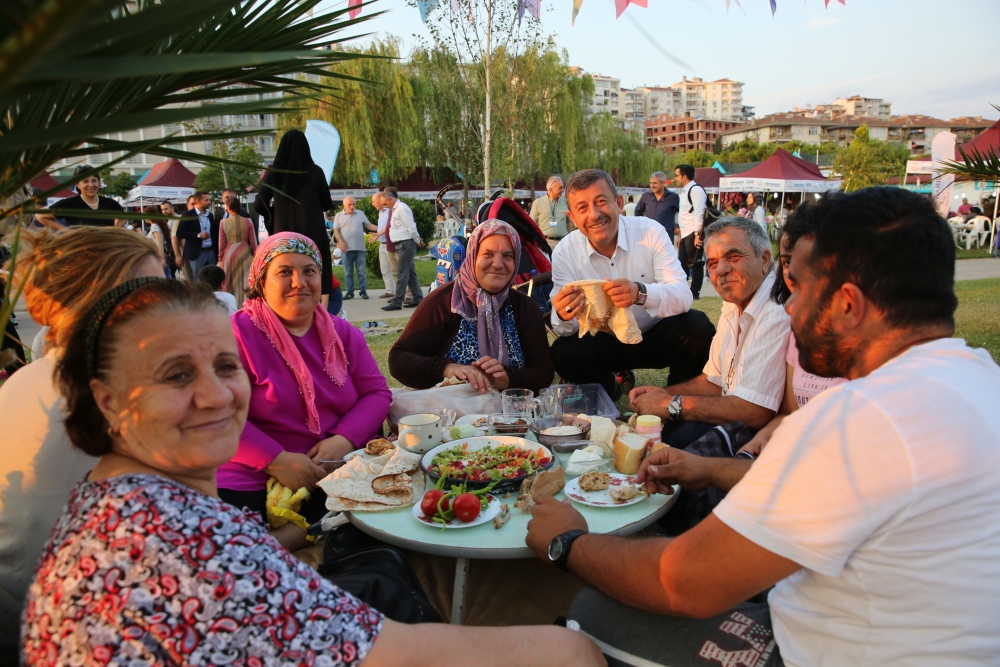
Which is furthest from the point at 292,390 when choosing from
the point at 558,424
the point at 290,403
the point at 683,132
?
the point at 683,132

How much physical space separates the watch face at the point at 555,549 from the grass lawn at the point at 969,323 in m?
3.76

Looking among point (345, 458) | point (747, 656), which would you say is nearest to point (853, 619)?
point (747, 656)

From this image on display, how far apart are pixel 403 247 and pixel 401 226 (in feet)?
1.22

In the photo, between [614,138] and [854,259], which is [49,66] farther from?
[614,138]

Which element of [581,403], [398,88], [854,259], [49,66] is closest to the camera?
[49,66]

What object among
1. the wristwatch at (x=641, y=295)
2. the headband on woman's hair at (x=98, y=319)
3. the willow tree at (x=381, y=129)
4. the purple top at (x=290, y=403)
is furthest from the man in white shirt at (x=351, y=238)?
the willow tree at (x=381, y=129)

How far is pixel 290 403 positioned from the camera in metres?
3.24

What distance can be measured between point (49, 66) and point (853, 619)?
1768 millimetres

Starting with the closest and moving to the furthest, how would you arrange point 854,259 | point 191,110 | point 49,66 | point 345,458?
point 49,66 < point 191,110 < point 854,259 < point 345,458

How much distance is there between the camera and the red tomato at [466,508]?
2.25m

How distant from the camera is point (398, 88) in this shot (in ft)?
85.1

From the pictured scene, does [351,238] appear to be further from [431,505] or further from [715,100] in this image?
[715,100]

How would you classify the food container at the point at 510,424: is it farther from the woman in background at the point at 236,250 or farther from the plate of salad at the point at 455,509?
the woman in background at the point at 236,250

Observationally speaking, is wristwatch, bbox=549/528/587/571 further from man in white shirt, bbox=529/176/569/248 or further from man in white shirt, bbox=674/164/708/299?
man in white shirt, bbox=529/176/569/248
